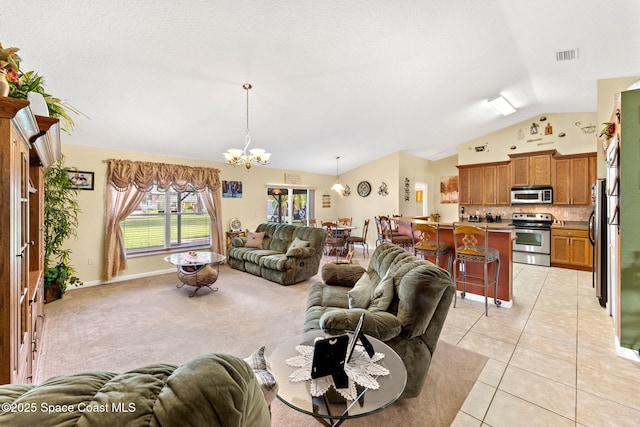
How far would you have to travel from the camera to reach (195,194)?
225 inches

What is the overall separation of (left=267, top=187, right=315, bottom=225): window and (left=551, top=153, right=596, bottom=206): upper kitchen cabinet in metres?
5.63

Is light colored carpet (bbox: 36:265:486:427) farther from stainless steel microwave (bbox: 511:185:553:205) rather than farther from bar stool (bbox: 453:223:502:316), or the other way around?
stainless steel microwave (bbox: 511:185:553:205)

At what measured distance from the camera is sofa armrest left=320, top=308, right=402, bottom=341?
159 centimetres

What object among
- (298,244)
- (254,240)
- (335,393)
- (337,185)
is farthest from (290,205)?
(335,393)

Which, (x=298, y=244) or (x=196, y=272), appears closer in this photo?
(x=196, y=272)

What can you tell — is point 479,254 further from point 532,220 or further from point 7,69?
point 7,69

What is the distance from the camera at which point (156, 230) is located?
5.30 meters

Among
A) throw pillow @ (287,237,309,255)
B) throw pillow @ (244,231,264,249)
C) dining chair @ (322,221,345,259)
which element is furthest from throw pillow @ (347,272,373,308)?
dining chair @ (322,221,345,259)

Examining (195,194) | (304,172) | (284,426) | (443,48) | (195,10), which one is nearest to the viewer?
(284,426)

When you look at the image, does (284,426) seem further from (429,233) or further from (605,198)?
(605,198)

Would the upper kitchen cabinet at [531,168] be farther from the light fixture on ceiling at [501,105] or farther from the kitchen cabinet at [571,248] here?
the light fixture on ceiling at [501,105]

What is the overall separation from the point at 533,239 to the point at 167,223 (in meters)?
7.40

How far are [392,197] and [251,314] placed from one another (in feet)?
16.6

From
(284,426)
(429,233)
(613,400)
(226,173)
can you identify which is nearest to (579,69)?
(429,233)
